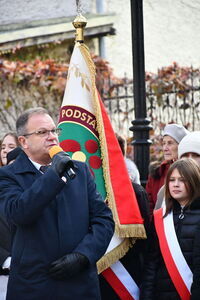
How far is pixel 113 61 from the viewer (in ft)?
47.5

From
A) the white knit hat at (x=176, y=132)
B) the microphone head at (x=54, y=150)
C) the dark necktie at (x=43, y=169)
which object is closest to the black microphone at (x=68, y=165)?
the microphone head at (x=54, y=150)

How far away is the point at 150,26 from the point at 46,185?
10976mm

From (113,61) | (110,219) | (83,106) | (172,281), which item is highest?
(113,61)

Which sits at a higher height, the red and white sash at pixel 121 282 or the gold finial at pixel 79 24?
the gold finial at pixel 79 24

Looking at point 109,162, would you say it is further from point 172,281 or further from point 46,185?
point 46,185

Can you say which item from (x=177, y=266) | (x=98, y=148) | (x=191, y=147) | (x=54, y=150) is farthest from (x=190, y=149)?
(x=54, y=150)

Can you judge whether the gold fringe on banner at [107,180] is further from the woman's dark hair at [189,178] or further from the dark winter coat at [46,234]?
the dark winter coat at [46,234]

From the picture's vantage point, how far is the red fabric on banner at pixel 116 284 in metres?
5.02

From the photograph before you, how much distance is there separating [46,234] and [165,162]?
2.35 m

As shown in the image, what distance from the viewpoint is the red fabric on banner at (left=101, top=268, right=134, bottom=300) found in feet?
16.5

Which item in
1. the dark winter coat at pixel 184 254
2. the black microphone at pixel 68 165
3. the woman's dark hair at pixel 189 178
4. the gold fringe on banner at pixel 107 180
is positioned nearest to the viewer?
the black microphone at pixel 68 165

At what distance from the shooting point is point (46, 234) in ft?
12.8

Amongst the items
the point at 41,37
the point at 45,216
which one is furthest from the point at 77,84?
the point at 41,37

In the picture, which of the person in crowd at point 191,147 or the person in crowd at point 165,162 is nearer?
the person in crowd at point 191,147
